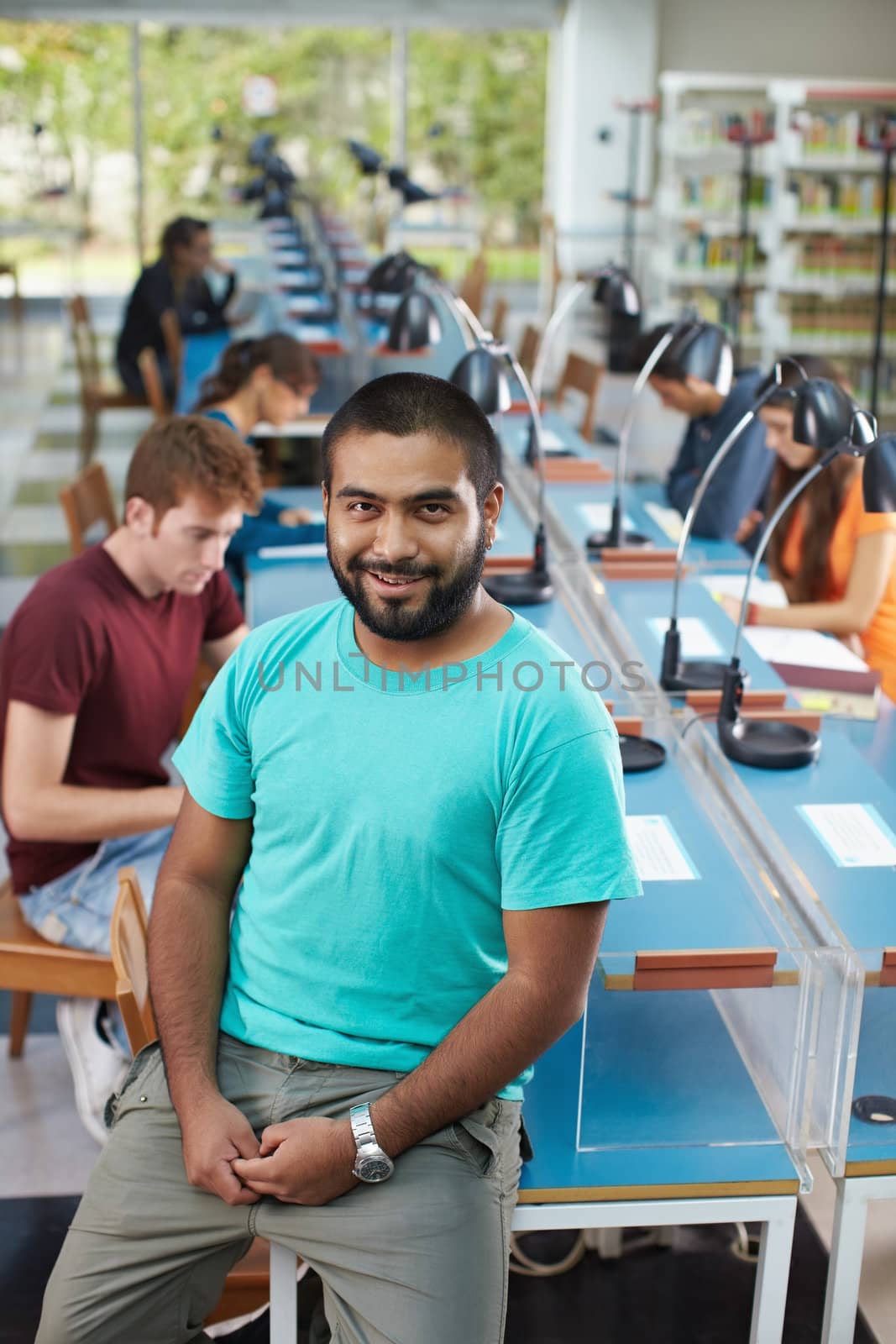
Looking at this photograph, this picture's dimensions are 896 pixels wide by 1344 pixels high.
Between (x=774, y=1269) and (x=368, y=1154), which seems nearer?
(x=368, y=1154)

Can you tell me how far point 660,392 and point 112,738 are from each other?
207 centimetres

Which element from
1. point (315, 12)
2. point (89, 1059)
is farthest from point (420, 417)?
point (315, 12)

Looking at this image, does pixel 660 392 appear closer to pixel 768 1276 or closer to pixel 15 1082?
pixel 15 1082

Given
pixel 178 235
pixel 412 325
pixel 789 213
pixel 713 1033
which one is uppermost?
pixel 789 213

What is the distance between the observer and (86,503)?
12.1 feet

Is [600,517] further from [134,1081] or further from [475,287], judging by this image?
[475,287]

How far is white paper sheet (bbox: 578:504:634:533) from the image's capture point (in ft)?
12.1

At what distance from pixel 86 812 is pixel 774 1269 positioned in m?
1.14

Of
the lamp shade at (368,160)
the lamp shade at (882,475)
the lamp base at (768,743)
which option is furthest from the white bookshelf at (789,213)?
the lamp shade at (882,475)

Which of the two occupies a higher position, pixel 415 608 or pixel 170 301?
pixel 170 301

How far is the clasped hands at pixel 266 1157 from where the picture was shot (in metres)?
1.45

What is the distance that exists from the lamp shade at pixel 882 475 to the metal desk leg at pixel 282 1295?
1.26m

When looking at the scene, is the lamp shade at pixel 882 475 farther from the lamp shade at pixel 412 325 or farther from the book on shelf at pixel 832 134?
the book on shelf at pixel 832 134

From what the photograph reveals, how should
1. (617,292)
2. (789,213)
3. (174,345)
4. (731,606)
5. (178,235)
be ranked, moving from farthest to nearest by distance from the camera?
(789,213) → (178,235) → (174,345) → (617,292) → (731,606)
